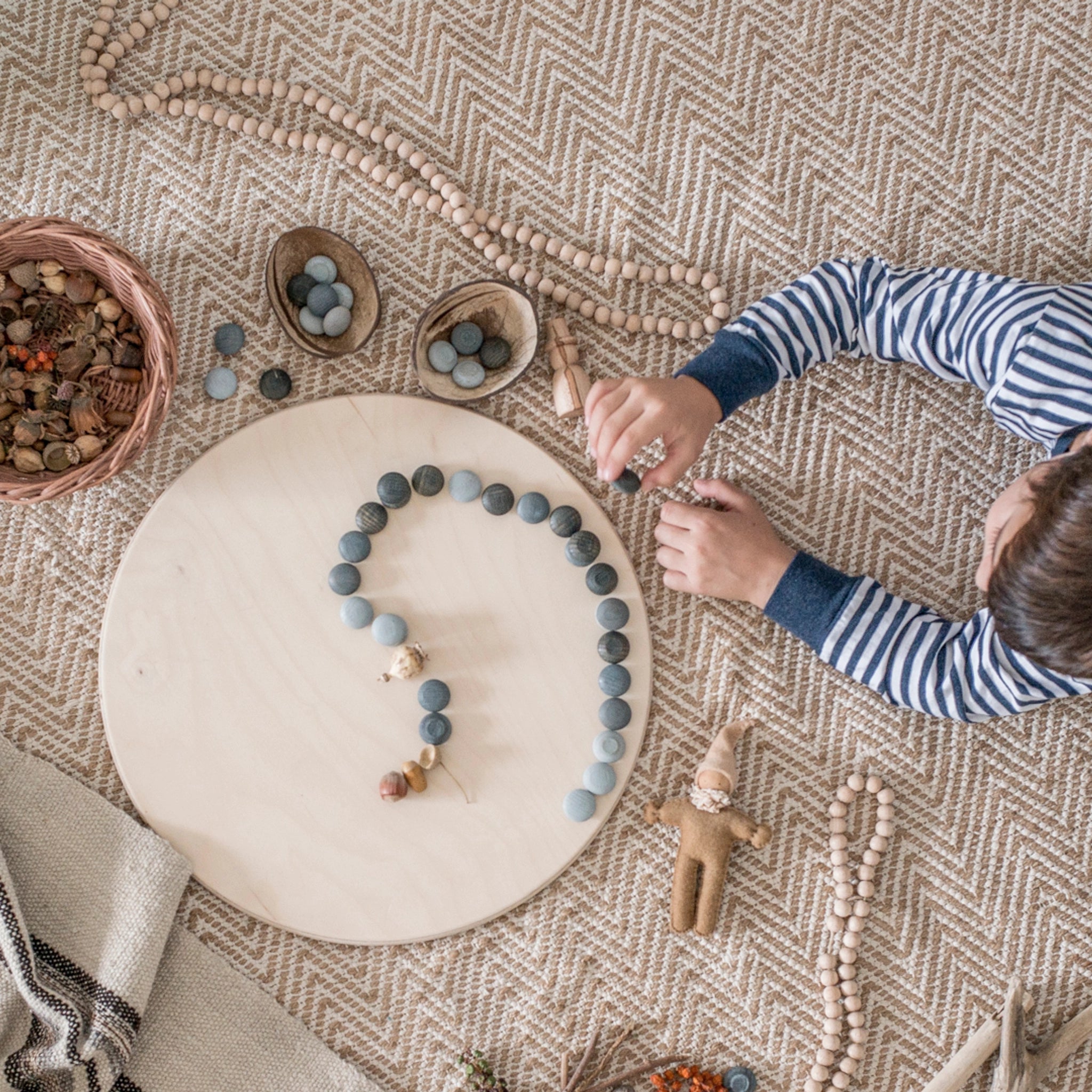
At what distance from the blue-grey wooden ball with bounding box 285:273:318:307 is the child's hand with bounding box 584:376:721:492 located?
0.27 metres

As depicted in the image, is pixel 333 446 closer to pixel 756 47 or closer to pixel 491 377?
pixel 491 377

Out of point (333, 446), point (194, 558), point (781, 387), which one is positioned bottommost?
point (194, 558)

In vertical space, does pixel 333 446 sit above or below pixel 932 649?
below

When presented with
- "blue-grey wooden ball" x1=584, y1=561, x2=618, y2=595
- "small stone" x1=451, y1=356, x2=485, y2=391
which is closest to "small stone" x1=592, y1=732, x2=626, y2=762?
"blue-grey wooden ball" x1=584, y1=561, x2=618, y2=595

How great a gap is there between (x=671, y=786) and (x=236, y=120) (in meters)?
0.73

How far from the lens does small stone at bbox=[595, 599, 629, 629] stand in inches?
35.3

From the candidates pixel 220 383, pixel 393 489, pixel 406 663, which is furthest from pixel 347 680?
pixel 220 383

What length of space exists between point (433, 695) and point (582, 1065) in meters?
0.35

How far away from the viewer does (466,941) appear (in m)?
0.91

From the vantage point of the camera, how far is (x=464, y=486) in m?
0.89

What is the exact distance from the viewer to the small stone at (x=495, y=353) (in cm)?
89

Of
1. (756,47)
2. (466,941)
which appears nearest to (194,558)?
(466,941)

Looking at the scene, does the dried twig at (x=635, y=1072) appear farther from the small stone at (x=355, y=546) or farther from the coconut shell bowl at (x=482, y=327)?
the coconut shell bowl at (x=482, y=327)

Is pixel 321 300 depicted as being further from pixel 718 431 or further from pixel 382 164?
pixel 718 431
